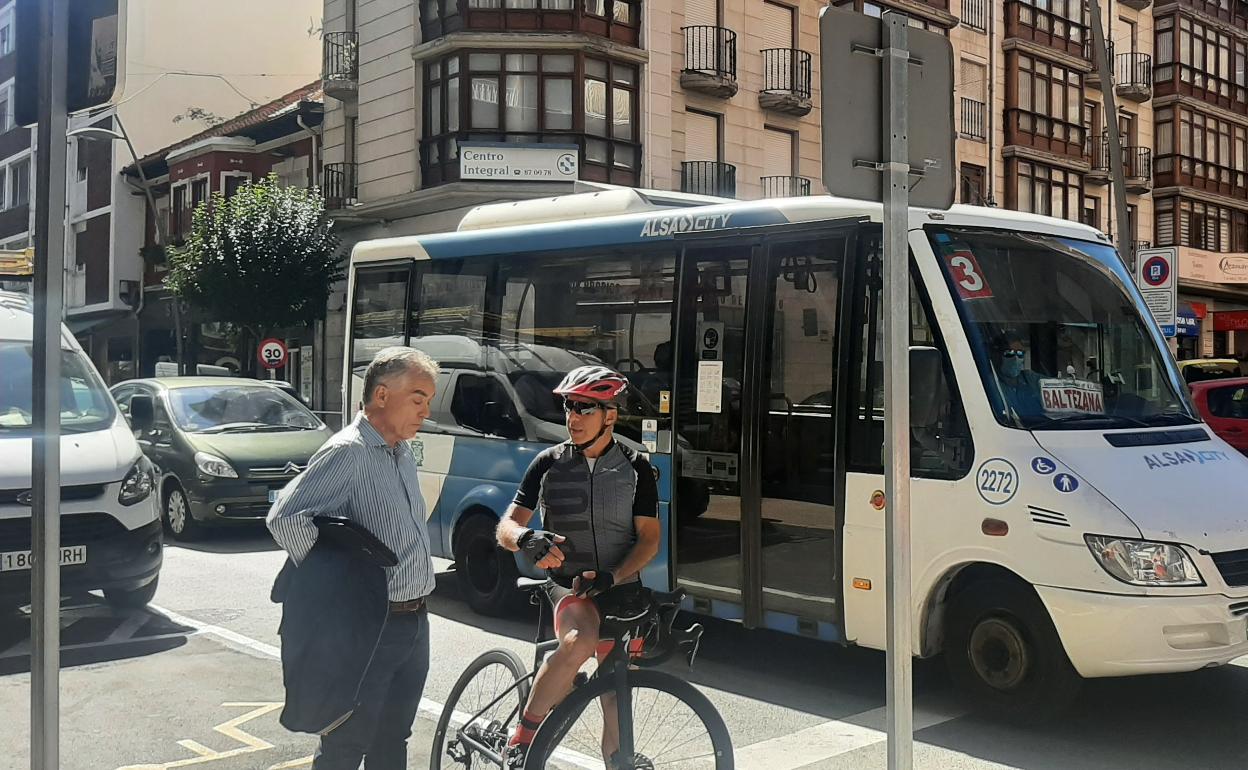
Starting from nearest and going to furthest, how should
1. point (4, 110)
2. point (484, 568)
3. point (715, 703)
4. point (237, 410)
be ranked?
point (715, 703)
point (484, 568)
point (237, 410)
point (4, 110)

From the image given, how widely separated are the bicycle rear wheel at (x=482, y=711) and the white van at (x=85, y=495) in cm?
394

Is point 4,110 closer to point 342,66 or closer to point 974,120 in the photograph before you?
point 342,66

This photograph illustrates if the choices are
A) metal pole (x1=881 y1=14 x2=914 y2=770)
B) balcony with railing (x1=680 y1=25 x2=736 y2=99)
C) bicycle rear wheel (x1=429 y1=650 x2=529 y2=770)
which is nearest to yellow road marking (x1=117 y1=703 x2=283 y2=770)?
bicycle rear wheel (x1=429 y1=650 x2=529 y2=770)

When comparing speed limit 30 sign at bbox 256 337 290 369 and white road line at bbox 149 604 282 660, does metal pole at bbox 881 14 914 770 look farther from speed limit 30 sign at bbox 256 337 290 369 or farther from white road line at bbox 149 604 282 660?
speed limit 30 sign at bbox 256 337 290 369

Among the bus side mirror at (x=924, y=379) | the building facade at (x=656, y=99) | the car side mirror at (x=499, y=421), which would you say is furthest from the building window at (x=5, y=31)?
the bus side mirror at (x=924, y=379)

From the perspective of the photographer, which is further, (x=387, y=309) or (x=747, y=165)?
(x=747, y=165)

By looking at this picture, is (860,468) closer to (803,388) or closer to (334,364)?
(803,388)

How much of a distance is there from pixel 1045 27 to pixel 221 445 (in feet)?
105

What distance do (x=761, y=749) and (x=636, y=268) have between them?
3.38m

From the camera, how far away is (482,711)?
438 centimetres

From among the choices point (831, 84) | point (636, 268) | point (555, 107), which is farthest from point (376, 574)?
point (555, 107)

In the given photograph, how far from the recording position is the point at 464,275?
29.9 ft

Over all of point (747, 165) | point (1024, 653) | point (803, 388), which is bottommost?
point (1024, 653)

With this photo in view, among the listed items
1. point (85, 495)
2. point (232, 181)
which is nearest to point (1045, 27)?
point (232, 181)
